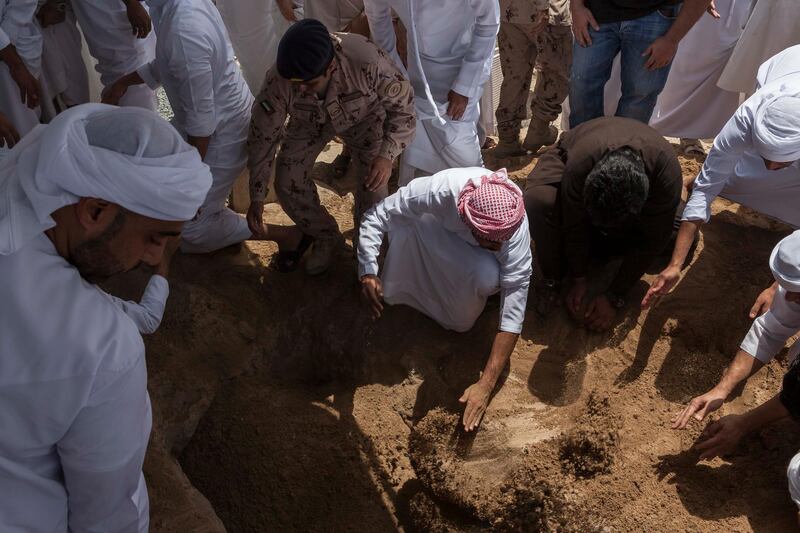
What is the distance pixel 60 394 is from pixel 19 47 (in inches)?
91.3

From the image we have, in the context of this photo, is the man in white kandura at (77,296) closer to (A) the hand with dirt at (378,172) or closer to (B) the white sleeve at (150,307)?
(B) the white sleeve at (150,307)

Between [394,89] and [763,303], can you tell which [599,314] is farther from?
[394,89]

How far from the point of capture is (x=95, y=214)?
1.49 meters

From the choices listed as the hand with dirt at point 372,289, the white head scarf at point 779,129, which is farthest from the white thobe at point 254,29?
the white head scarf at point 779,129

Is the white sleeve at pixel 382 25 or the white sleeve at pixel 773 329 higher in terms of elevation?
the white sleeve at pixel 382 25

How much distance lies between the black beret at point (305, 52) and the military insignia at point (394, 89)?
0.34 m

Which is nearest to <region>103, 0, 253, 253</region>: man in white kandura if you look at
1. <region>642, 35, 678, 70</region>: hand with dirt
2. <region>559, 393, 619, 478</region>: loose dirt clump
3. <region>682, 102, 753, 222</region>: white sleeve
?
<region>559, 393, 619, 478</region>: loose dirt clump

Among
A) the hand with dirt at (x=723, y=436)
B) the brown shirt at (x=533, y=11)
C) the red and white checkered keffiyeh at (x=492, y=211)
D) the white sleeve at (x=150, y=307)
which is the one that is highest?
the brown shirt at (x=533, y=11)

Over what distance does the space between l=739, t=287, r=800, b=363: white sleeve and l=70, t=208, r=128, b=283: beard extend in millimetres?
2287

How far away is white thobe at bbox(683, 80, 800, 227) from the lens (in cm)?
293

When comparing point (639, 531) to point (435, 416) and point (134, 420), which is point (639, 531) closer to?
point (435, 416)

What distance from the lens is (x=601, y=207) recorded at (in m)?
2.75

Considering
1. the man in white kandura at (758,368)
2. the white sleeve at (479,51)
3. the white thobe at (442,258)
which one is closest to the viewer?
the man in white kandura at (758,368)

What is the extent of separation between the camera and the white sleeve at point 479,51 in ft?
Answer: 10.5
